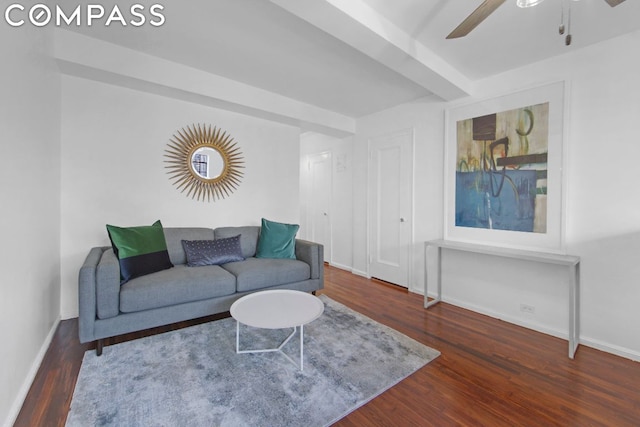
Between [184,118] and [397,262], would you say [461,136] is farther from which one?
[184,118]

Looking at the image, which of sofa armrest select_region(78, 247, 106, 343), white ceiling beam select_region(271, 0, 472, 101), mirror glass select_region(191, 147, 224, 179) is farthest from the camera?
mirror glass select_region(191, 147, 224, 179)

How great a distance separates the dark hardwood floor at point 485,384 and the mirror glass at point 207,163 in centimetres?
171

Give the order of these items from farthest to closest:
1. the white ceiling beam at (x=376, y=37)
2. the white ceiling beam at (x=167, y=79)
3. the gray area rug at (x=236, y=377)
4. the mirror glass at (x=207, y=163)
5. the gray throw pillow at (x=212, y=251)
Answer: the mirror glass at (x=207, y=163) → the gray throw pillow at (x=212, y=251) → the white ceiling beam at (x=167, y=79) → the white ceiling beam at (x=376, y=37) → the gray area rug at (x=236, y=377)

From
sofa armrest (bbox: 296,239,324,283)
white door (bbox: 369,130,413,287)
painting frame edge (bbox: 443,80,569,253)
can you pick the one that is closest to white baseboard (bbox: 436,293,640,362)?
painting frame edge (bbox: 443,80,569,253)

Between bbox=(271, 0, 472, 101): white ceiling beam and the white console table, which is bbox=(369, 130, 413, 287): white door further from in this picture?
bbox=(271, 0, 472, 101): white ceiling beam

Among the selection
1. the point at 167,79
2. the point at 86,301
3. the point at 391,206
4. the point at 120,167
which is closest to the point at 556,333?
the point at 391,206

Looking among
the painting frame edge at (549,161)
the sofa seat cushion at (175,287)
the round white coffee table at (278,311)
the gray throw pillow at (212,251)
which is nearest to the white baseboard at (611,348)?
the painting frame edge at (549,161)

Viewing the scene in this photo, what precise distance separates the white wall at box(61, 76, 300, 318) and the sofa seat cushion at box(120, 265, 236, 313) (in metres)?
0.86

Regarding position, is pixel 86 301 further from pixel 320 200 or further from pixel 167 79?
pixel 320 200

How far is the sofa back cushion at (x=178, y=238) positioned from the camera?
9.43 ft

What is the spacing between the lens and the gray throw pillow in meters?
2.84

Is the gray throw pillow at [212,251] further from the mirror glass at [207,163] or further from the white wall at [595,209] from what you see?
the white wall at [595,209]

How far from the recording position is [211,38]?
2.32 m

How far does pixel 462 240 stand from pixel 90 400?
3301 millimetres
